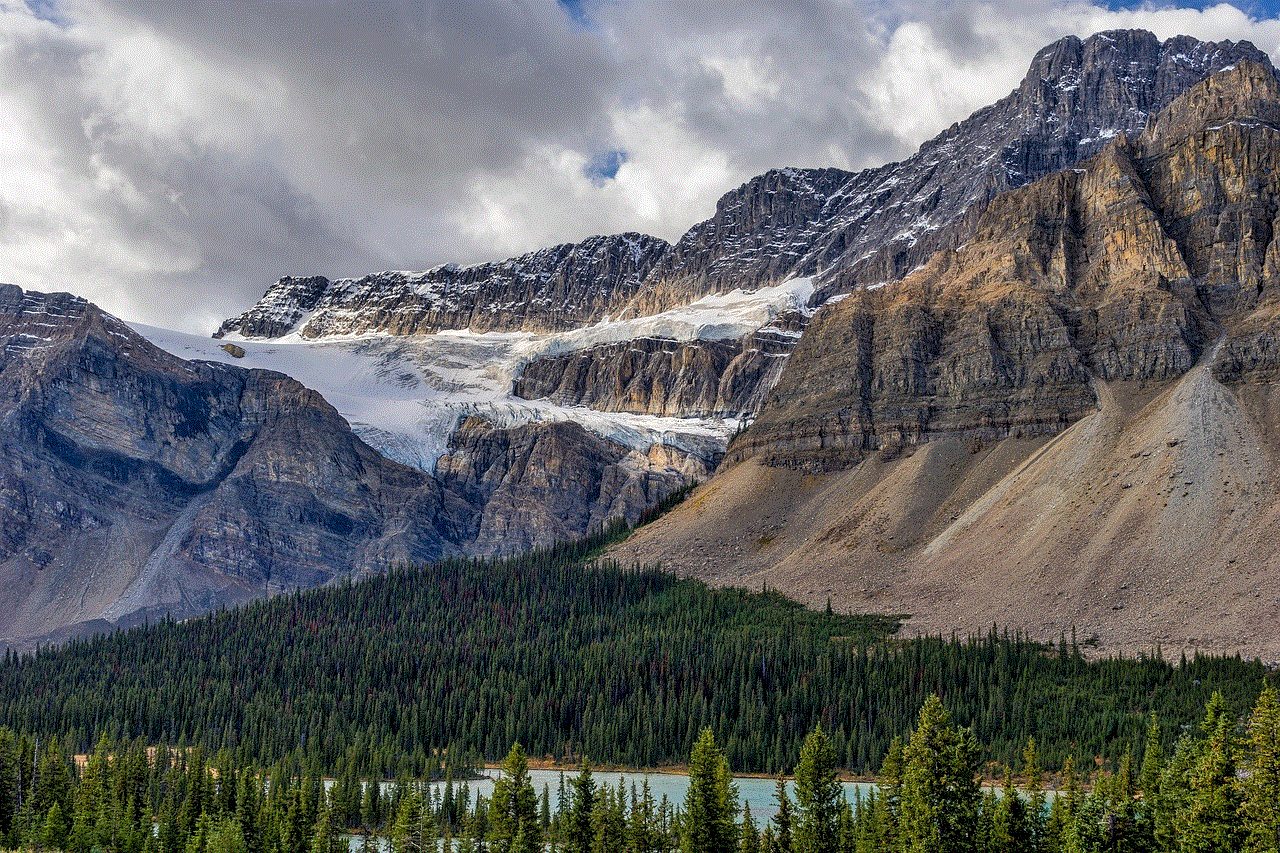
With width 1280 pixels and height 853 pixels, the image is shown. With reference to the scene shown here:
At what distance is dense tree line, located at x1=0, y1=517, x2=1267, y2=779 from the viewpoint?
128 m

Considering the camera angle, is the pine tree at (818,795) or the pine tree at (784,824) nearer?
the pine tree at (818,795)

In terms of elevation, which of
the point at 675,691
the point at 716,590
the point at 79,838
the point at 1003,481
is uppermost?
the point at 1003,481

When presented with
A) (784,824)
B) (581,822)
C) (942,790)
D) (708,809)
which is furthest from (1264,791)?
(581,822)

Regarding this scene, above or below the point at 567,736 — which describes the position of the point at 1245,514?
above

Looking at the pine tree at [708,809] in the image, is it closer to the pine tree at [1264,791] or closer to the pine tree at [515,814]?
the pine tree at [515,814]

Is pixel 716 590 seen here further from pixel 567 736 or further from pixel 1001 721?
pixel 1001 721

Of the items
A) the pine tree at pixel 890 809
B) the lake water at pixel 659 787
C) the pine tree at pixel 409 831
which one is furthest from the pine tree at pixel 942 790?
the lake water at pixel 659 787

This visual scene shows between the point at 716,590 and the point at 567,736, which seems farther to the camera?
the point at 716,590

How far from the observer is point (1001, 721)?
128 m

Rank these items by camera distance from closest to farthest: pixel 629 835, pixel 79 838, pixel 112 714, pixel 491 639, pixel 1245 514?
pixel 629 835 → pixel 79 838 → pixel 1245 514 → pixel 112 714 → pixel 491 639

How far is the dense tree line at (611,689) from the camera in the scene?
5054 inches

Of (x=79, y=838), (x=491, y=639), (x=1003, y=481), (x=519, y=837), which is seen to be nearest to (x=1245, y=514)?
(x=1003, y=481)

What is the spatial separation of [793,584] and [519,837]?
4704 inches

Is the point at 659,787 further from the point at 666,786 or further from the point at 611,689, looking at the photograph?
the point at 611,689
